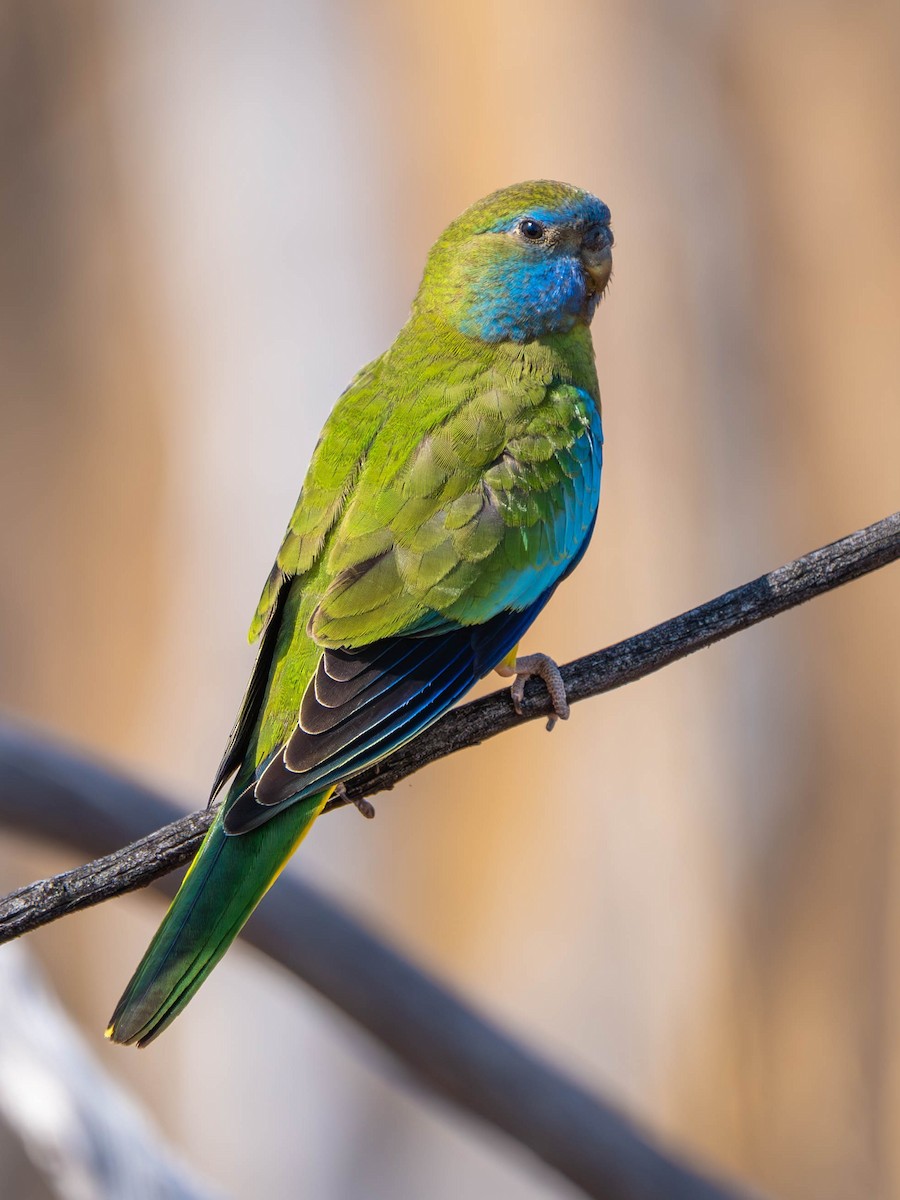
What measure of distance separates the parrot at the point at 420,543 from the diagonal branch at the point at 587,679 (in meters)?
0.05

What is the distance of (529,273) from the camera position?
107 inches

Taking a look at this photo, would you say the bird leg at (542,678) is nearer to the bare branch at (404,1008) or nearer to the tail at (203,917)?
the bare branch at (404,1008)

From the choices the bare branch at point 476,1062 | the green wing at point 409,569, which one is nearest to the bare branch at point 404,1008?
the bare branch at point 476,1062

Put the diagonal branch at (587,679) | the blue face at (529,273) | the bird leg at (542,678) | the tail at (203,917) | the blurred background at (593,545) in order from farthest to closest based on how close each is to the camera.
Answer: the blurred background at (593,545) → the blue face at (529,273) → the bird leg at (542,678) → the tail at (203,917) → the diagonal branch at (587,679)

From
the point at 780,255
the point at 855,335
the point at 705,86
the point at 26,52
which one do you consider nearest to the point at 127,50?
the point at 26,52

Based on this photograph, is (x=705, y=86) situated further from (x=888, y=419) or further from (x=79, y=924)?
(x=79, y=924)

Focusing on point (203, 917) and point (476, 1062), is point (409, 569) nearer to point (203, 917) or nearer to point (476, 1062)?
point (203, 917)

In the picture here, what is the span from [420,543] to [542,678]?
32 cm

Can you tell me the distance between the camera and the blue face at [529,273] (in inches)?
106

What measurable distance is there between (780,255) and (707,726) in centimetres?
149

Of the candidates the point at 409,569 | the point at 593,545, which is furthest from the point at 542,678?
the point at 593,545

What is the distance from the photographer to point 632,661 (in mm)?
1823

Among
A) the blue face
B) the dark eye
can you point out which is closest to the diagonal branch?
the blue face

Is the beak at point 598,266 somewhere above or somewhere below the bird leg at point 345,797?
above
